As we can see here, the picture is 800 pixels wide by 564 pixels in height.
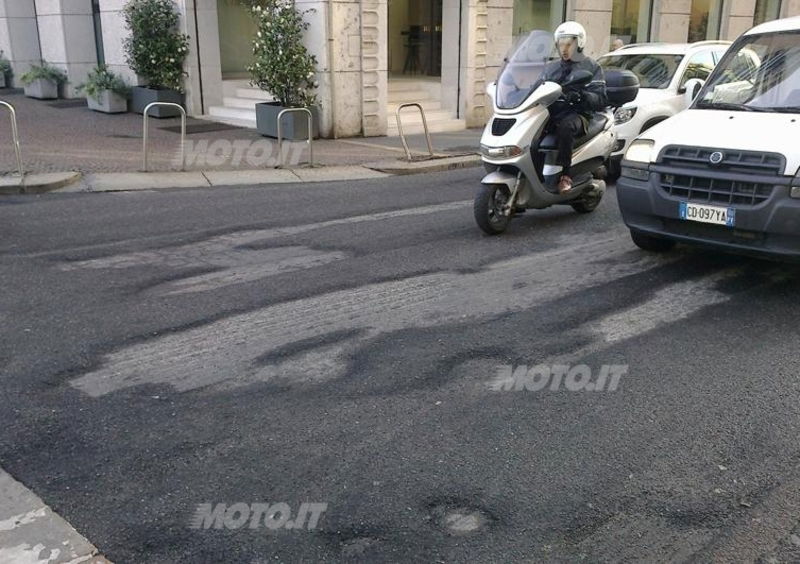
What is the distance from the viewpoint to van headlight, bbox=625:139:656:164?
6656 mm

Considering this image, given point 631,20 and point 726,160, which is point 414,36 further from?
point 726,160

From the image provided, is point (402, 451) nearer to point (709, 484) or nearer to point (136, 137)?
point (709, 484)

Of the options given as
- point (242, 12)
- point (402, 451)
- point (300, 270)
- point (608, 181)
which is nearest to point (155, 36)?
point (242, 12)

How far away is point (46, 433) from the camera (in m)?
4.08

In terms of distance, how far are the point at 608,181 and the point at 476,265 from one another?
5.05 metres

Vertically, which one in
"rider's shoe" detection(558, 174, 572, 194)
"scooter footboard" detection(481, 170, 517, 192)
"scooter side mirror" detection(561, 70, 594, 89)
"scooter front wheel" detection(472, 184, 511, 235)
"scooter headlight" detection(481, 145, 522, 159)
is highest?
"scooter side mirror" detection(561, 70, 594, 89)

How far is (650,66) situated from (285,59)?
646 centimetres

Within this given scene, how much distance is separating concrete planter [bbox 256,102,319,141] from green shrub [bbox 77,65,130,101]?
4.28 meters

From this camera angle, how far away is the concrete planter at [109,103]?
17641mm

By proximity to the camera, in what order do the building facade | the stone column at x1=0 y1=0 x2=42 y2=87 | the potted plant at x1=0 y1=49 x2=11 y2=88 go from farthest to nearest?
1. the potted plant at x1=0 y1=49 x2=11 y2=88
2. the stone column at x1=0 y1=0 x2=42 y2=87
3. the building facade

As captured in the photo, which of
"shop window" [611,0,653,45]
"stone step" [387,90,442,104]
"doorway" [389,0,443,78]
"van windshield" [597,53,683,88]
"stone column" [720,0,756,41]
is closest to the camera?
"van windshield" [597,53,683,88]

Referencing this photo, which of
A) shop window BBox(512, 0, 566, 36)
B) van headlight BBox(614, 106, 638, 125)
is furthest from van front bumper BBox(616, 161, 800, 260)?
shop window BBox(512, 0, 566, 36)

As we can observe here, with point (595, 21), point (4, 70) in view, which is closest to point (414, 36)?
point (595, 21)

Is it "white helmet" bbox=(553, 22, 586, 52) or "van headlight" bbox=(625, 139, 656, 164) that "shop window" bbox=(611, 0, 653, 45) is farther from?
"van headlight" bbox=(625, 139, 656, 164)
